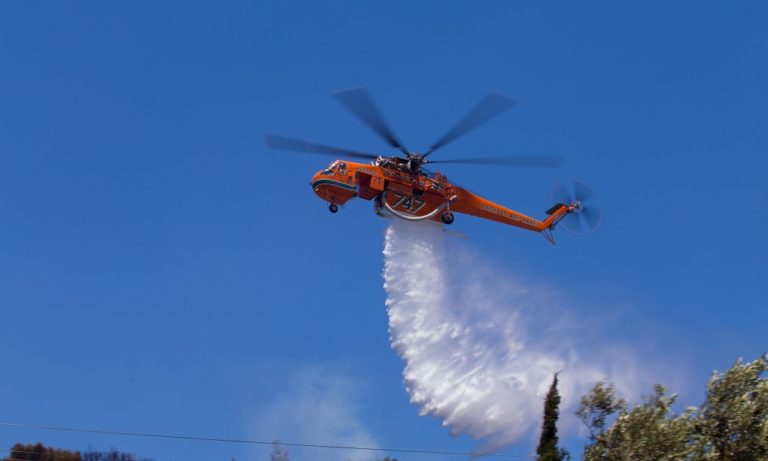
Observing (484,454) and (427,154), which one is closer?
(484,454)

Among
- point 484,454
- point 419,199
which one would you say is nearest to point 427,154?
point 419,199

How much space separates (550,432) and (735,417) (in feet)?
18.5

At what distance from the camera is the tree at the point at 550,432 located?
33.6m

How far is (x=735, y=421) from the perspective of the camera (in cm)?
3136

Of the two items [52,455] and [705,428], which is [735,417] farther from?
[52,455]

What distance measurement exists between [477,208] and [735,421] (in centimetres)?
1619

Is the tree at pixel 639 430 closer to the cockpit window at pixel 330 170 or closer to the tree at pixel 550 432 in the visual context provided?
the tree at pixel 550 432

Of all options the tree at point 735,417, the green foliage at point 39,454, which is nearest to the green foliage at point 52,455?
the green foliage at point 39,454

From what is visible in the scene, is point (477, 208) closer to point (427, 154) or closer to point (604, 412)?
point (427, 154)

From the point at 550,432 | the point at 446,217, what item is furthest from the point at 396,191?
the point at 550,432

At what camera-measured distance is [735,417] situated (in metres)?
31.4

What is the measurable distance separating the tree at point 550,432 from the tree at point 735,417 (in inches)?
171

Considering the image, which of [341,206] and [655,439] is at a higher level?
[341,206]

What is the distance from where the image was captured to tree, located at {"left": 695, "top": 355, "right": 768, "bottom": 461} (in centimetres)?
3102
